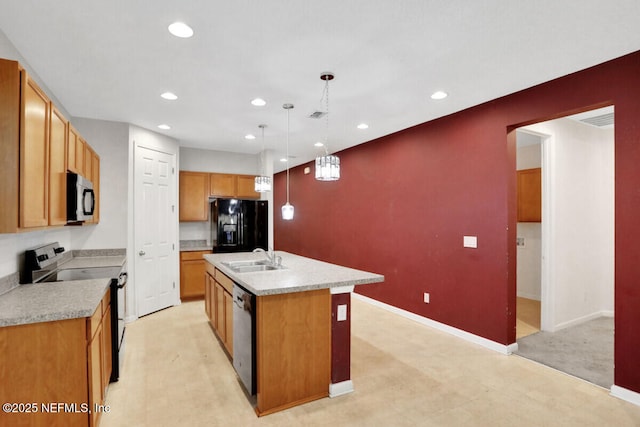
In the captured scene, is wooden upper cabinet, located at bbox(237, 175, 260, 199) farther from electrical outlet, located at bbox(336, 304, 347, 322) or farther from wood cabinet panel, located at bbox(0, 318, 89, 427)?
wood cabinet panel, located at bbox(0, 318, 89, 427)

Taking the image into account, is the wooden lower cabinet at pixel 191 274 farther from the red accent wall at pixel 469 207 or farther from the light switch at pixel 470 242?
the light switch at pixel 470 242

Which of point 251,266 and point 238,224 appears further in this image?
point 238,224

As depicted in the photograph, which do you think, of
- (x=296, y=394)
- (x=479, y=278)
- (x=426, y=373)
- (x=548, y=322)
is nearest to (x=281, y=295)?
(x=296, y=394)

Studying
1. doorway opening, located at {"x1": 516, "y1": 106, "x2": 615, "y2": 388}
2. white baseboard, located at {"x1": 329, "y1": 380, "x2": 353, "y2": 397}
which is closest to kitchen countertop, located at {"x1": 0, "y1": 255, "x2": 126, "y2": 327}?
white baseboard, located at {"x1": 329, "y1": 380, "x2": 353, "y2": 397}

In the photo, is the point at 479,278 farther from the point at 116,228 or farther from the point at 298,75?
the point at 116,228

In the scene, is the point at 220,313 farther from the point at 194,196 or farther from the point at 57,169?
the point at 194,196

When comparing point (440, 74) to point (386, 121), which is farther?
point (386, 121)

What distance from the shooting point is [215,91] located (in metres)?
3.15

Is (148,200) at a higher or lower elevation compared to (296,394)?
higher

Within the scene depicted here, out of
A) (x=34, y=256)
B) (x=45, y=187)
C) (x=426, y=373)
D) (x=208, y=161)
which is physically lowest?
(x=426, y=373)

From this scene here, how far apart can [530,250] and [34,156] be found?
6258mm

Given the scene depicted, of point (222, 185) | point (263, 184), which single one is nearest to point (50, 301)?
point (263, 184)

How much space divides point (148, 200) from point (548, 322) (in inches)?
215

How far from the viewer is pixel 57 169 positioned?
2268 mm
